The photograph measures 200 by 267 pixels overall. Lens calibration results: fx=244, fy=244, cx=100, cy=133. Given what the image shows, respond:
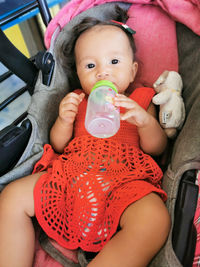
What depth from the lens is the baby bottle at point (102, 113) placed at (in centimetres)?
64

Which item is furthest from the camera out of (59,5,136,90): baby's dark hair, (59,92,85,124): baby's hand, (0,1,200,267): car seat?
(59,5,136,90): baby's dark hair

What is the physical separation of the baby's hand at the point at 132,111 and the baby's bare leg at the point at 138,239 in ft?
0.81

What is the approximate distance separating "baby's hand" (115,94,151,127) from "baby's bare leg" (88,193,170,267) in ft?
0.81

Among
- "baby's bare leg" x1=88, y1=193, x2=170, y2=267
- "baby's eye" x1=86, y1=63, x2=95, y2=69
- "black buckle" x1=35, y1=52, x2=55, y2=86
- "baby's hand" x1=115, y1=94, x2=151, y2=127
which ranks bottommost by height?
"baby's bare leg" x1=88, y1=193, x2=170, y2=267

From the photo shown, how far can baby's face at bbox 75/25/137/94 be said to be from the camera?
0.84m

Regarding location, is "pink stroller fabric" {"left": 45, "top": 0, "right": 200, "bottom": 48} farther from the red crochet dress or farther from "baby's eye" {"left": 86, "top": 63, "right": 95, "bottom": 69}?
the red crochet dress

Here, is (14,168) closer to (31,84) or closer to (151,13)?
(31,84)

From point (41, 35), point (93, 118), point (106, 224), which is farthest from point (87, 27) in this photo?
point (41, 35)

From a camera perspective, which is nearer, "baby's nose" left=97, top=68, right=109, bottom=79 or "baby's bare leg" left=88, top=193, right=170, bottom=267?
"baby's bare leg" left=88, top=193, right=170, bottom=267

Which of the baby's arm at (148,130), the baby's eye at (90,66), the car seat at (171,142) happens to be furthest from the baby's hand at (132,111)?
the baby's eye at (90,66)

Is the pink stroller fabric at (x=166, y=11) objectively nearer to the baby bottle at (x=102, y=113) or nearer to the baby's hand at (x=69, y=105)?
the baby's hand at (x=69, y=105)

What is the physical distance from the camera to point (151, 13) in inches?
38.8

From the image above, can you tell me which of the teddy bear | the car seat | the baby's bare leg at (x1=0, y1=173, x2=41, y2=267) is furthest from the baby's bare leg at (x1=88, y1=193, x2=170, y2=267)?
the teddy bear

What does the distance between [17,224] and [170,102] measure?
0.61m
